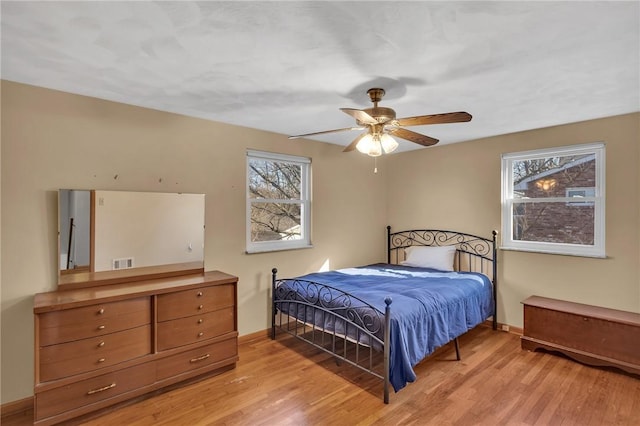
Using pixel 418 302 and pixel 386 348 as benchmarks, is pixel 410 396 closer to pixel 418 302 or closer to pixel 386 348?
pixel 386 348

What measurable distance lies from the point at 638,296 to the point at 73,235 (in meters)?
4.95

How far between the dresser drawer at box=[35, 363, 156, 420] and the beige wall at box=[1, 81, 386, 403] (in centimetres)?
51

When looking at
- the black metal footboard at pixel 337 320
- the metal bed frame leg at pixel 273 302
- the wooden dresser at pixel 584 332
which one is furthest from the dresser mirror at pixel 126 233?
the wooden dresser at pixel 584 332

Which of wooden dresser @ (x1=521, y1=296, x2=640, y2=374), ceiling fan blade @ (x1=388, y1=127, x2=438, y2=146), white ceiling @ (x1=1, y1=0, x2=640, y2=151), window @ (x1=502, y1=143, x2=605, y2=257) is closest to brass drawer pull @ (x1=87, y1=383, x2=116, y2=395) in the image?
white ceiling @ (x1=1, y1=0, x2=640, y2=151)

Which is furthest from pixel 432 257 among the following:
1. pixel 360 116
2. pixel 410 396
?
pixel 360 116

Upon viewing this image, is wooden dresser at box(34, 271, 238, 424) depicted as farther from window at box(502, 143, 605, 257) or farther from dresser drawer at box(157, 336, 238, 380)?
window at box(502, 143, 605, 257)

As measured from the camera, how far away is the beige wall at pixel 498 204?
10.0ft

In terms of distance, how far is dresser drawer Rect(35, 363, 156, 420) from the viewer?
2.05m

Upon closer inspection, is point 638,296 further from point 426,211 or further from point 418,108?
point 418,108

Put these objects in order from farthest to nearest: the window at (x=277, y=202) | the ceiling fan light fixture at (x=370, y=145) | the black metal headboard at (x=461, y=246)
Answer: the black metal headboard at (x=461, y=246) < the window at (x=277, y=202) < the ceiling fan light fixture at (x=370, y=145)

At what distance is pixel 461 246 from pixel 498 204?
715 millimetres

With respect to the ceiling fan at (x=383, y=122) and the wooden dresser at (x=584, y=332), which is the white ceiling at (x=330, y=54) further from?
the wooden dresser at (x=584, y=332)

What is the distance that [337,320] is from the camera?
9.24 feet

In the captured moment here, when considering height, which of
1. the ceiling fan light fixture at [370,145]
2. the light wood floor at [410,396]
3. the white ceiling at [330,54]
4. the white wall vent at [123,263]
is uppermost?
the white ceiling at [330,54]
